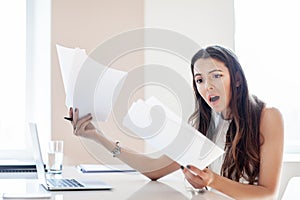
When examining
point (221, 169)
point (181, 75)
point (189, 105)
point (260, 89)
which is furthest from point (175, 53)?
point (221, 169)

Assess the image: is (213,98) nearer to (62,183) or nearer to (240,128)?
(240,128)

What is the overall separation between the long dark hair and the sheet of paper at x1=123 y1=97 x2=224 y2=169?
579 mm

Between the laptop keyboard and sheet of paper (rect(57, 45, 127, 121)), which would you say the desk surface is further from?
sheet of paper (rect(57, 45, 127, 121))

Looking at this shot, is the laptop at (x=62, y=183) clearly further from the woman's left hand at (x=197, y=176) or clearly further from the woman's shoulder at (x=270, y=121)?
the woman's shoulder at (x=270, y=121)

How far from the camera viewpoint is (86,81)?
182 centimetres

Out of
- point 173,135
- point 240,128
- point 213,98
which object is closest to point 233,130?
point 240,128

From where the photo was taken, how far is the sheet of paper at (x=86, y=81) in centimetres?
179

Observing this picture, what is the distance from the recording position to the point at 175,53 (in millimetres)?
3580

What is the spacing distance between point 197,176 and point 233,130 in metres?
0.63

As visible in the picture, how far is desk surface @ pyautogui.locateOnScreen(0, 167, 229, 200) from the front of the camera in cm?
153

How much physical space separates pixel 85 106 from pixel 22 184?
33cm

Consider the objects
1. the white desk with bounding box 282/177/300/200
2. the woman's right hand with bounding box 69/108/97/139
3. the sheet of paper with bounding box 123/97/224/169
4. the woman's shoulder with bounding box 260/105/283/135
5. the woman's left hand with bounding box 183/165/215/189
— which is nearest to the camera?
the sheet of paper with bounding box 123/97/224/169

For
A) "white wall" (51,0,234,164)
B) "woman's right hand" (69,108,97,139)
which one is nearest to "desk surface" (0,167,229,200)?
"woman's right hand" (69,108,97,139)

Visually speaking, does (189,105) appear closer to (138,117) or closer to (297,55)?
(297,55)
